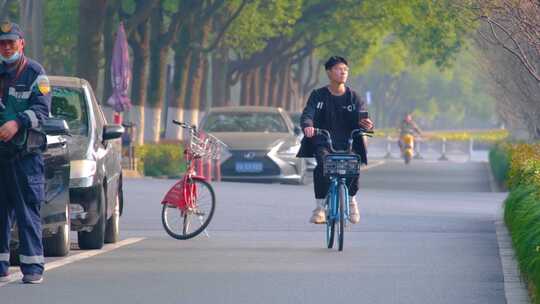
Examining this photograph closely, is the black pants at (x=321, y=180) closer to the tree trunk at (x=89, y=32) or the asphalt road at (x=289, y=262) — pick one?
the asphalt road at (x=289, y=262)

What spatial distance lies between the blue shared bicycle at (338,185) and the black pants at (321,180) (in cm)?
15

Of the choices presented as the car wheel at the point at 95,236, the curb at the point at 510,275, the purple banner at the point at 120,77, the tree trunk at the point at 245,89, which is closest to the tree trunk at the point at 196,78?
the purple banner at the point at 120,77

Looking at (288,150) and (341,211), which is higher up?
(288,150)

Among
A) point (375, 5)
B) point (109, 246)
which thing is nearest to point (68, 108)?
point (109, 246)

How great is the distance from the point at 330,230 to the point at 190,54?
102 feet

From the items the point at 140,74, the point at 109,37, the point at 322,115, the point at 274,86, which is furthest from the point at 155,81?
the point at 322,115

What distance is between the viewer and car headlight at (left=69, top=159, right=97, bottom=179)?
15.4 meters

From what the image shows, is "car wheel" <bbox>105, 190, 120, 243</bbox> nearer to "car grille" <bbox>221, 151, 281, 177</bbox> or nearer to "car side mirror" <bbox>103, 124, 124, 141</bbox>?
"car side mirror" <bbox>103, 124, 124, 141</bbox>

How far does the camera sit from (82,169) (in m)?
15.4

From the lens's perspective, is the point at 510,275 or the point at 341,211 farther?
the point at 341,211

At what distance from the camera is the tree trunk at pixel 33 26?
3294cm

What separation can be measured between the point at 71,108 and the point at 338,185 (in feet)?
8.48

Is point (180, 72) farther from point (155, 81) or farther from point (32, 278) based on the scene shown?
point (32, 278)

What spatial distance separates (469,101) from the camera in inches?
6319
